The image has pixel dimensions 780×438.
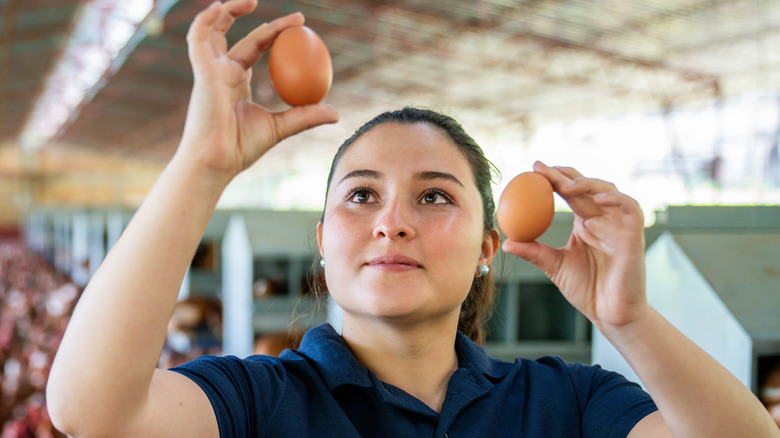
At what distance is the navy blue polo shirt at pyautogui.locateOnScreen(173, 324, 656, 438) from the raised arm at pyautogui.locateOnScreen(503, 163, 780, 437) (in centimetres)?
18

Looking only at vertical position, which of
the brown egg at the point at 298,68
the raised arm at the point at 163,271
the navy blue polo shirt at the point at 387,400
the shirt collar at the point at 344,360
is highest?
the brown egg at the point at 298,68

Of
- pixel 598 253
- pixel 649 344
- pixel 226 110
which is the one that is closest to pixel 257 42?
pixel 226 110

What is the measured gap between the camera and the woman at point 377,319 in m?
0.86

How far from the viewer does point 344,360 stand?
3.89 ft

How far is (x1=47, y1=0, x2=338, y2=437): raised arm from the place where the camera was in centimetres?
83

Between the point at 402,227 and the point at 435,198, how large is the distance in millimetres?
159

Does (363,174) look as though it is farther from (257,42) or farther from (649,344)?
(649,344)

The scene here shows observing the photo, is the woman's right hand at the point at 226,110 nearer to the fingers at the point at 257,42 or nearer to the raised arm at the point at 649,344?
the fingers at the point at 257,42

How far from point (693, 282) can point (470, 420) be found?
1.19 m

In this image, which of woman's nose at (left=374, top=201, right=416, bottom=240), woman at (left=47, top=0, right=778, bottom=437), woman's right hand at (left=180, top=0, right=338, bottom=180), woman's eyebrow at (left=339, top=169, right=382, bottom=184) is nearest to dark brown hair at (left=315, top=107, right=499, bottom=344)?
woman at (left=47, top=0, right=778, bottom=437)

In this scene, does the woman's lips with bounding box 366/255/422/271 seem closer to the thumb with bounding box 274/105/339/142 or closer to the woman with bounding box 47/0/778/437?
the woman with bounding box 47/0/778/437

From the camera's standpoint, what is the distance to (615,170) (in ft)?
46.2

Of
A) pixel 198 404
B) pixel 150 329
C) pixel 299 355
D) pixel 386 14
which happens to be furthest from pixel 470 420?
pixel 386 14

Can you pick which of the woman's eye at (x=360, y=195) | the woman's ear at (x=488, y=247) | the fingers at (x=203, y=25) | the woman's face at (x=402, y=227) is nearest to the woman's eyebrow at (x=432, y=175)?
the woman's face at (x=402, y=227)
